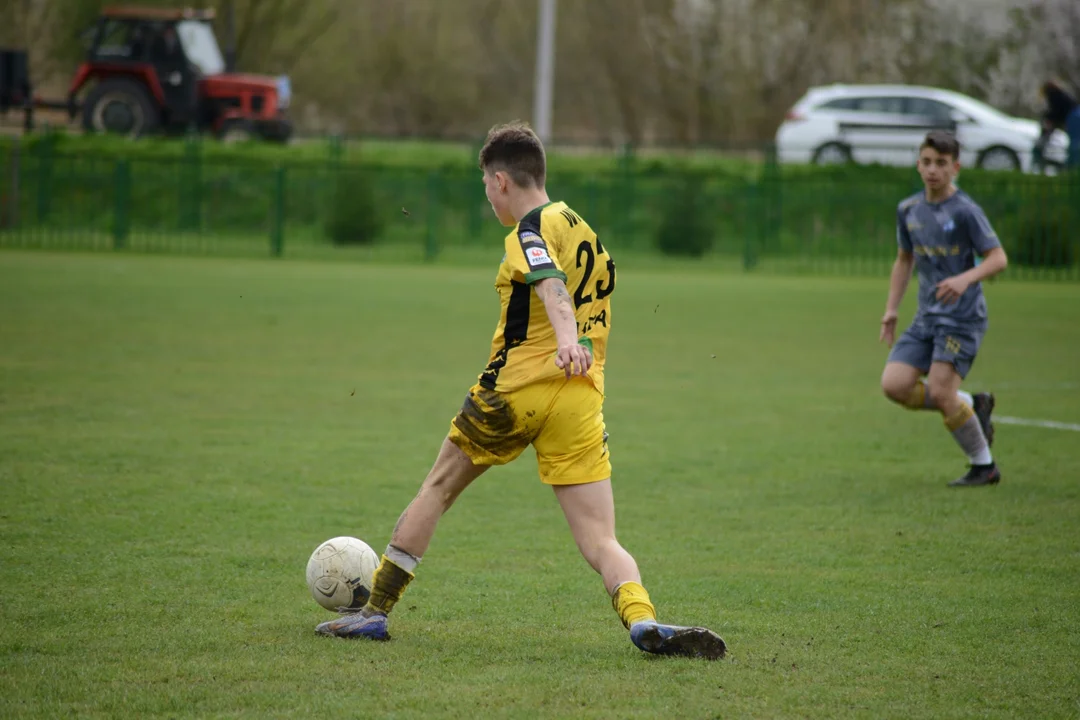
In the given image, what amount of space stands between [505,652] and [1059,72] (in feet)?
127

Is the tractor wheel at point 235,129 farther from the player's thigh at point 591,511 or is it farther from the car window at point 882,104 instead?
the player's thigh at point 591,511

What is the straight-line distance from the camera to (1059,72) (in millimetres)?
38781

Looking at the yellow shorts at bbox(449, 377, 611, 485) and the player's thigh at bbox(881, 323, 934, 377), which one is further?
the player's thigh at bbox(881, 323, 934, 377)

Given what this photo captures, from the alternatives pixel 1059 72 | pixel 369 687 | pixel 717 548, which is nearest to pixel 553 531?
pixel 717 548

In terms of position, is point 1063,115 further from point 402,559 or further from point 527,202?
point 402,559

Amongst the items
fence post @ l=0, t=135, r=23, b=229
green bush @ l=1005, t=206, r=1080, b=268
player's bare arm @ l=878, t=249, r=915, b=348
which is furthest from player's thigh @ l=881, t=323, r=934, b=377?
fence post @ l=0, t=135, r=23, b=229

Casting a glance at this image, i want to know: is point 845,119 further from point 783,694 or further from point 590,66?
point 783,694

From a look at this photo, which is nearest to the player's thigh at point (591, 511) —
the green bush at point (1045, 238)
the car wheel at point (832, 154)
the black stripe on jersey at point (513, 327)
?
the black stripe on jersey at point (513, 327)

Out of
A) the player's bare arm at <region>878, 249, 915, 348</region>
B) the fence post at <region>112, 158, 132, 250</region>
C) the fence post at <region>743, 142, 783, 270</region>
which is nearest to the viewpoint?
the player's bare arm at <region>878, 249, 915, 348</region>

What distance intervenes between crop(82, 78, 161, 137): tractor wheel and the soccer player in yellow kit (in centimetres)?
2798

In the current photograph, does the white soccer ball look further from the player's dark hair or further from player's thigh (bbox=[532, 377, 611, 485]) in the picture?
the player's dark hair

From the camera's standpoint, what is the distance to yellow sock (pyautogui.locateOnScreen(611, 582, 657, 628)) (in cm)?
430

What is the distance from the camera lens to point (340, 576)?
Result: 4762 millimetres

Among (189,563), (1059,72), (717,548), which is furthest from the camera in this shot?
(1059,72)
